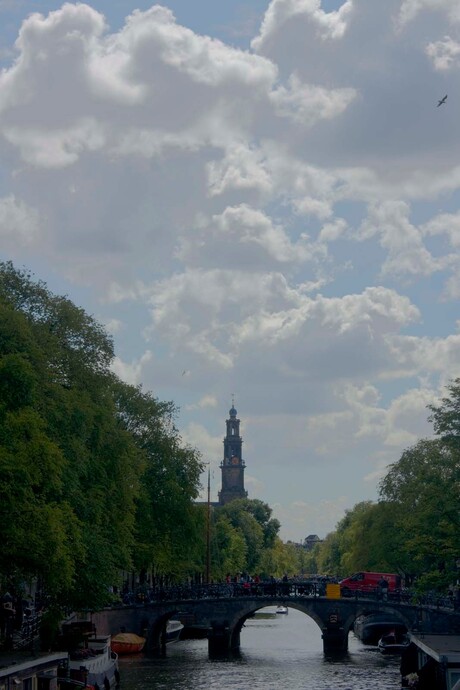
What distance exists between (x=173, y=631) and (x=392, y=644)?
821 inches

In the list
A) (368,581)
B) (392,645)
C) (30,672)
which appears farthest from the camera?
(368,581)

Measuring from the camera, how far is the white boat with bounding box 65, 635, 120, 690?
48.5 meters

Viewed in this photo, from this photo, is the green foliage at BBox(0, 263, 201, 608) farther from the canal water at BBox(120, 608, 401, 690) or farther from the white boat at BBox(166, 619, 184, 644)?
the white boat at BBox(166, 619, 184, 644)

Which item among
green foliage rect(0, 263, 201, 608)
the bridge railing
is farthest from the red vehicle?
green foliage rect(0, 263, 201, 608)

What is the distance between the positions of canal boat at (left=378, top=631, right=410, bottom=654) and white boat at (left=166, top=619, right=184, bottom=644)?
18.2m

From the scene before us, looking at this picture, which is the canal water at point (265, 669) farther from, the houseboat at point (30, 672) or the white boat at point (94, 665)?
the houseboat at point (30, 672)

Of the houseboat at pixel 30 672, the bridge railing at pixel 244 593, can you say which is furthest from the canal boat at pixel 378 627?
the houseboat at pixel 30 672

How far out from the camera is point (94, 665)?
51.6m

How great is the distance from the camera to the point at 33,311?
192 feet

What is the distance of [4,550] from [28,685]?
4.74 m

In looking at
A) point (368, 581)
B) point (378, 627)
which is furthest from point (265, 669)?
point (368, 581)

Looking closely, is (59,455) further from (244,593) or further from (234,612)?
(244,593)

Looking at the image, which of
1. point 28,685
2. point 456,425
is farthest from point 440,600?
point 28,685

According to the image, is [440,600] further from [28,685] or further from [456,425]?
[28,685]
